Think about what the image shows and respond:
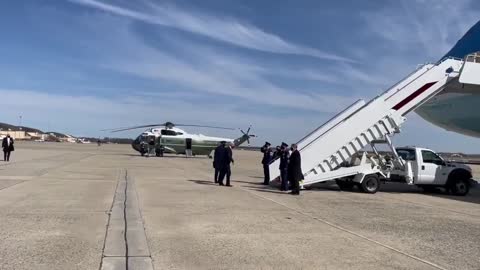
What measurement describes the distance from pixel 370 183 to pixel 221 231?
10777mm

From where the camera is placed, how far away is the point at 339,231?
9875mm

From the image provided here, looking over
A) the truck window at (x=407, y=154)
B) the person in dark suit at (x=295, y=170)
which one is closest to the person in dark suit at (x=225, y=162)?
the person in dark suit at (x=295, y=170)

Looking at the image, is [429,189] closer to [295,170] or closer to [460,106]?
[295,170]

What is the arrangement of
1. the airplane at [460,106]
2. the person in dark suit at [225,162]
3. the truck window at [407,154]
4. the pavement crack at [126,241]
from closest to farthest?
the pavement crack at [126,241] < the person in dark suit at [225,162] < the truck window at [407,154] < the airplane at [460,106]

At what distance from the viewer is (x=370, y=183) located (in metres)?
19.1

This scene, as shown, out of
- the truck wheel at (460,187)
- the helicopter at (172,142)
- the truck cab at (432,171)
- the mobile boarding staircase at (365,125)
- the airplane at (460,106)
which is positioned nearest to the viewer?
the mobile boarding staircase at (365,125)

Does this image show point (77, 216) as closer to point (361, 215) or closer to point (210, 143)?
point (361, 215)

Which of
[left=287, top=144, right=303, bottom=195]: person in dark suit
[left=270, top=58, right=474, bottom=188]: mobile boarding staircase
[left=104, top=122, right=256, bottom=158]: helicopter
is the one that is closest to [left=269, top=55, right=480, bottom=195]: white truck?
[left=270, top=58, right=474, bottom=188]: mobile boarding staircase

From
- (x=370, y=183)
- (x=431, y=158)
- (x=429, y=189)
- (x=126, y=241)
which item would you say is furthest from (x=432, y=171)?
(x=126, y=241)

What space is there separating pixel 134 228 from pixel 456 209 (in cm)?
959

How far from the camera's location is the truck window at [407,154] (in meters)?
20.4

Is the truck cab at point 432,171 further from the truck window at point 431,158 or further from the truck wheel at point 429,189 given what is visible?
the truck wheel at point 429,189

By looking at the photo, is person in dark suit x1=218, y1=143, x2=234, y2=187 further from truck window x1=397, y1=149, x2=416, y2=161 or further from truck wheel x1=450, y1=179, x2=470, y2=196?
truck wheel x1=450, y1=179, x2=470, y2=196

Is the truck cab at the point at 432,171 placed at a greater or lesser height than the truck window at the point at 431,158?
lesser
